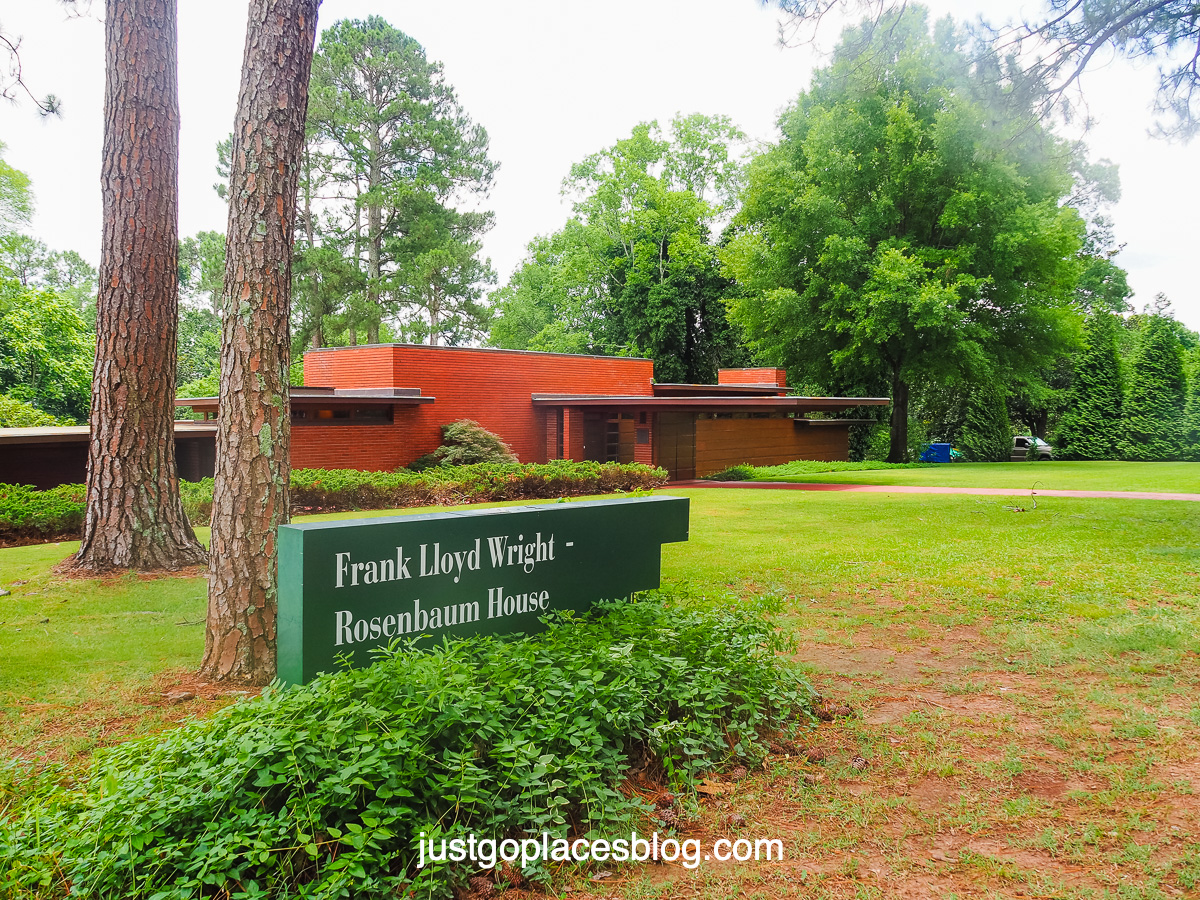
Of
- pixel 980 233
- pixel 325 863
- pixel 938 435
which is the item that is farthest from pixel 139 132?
pixel 938 435

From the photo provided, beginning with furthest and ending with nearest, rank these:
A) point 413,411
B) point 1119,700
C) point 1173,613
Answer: point 413,411
point 1173,613
point 1119,700

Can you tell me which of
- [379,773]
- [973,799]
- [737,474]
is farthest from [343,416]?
[973,799]

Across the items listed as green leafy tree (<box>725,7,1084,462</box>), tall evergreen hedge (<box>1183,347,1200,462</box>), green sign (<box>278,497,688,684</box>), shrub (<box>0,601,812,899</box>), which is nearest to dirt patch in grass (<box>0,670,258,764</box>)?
green sign (<box>278,497,688,684</box>)

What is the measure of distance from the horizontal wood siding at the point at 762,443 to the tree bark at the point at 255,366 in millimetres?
21724

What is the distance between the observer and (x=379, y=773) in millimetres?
2785

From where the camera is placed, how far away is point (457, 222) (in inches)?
1406

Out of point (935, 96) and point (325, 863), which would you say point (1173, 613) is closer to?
point (325, 863)

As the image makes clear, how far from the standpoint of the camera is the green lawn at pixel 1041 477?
18609 mm

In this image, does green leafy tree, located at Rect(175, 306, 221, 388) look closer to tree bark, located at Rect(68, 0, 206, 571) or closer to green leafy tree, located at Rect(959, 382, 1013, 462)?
green leafy tree, located at Rect(959, 382, 1013, 462)

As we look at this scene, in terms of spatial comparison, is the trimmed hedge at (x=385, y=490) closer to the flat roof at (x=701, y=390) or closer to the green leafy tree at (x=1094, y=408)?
the flat roof at (x=701, y=390)

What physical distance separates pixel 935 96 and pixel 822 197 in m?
5.52

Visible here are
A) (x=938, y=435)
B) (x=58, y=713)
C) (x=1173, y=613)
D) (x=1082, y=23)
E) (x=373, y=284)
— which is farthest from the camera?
(x=938, y=435)

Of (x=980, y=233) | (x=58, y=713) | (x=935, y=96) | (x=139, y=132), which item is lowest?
(x=58, y=713)

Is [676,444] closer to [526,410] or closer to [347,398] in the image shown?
[526,410]
